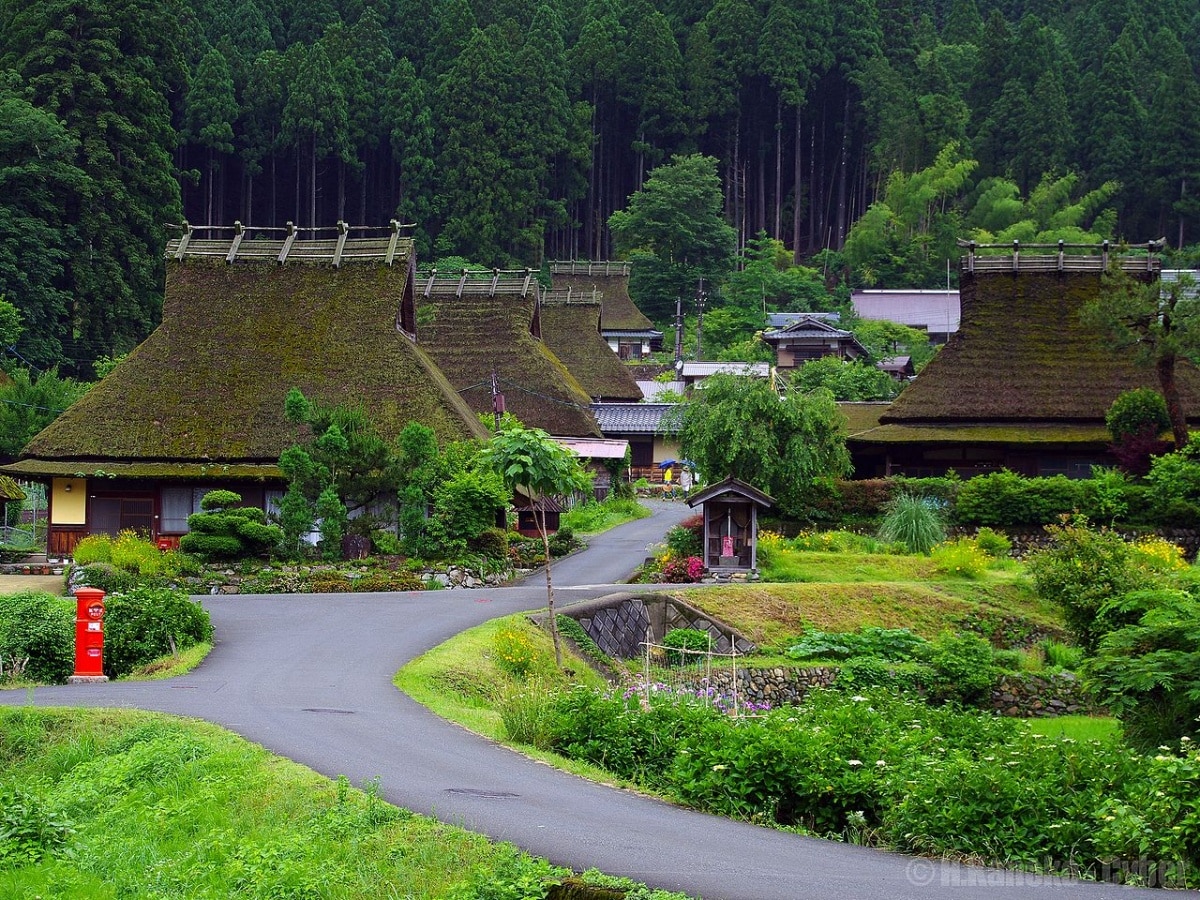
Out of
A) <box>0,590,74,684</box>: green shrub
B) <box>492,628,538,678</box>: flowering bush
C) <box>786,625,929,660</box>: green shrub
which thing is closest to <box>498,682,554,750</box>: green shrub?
<box>492,628,538,678</box>: flowering bush

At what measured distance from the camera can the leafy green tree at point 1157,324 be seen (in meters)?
33.9

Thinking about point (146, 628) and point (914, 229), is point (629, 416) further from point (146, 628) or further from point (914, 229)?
point (146, 628)

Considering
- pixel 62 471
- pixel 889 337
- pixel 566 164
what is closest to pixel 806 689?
pixel 62 471

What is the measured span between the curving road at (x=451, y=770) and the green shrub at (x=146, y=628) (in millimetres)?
577

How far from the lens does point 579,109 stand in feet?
273

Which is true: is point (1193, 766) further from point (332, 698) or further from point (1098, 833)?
point (332, 698)

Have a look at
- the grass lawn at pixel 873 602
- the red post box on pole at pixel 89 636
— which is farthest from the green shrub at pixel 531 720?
the grass lawn at pixel 873 602

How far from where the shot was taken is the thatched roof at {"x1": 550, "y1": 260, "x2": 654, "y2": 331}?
74.0 m

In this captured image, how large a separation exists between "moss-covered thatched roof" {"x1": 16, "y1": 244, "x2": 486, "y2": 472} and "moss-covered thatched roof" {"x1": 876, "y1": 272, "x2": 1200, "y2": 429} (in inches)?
520

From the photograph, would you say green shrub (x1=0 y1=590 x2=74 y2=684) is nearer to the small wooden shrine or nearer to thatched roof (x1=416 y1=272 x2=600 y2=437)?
the small wooden shrine

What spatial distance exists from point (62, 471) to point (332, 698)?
17.6 meters

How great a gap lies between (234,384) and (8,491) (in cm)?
836

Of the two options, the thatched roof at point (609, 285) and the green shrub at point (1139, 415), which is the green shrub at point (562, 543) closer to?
the green shrub at point (1139, 415)

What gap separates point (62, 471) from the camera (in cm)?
3158
